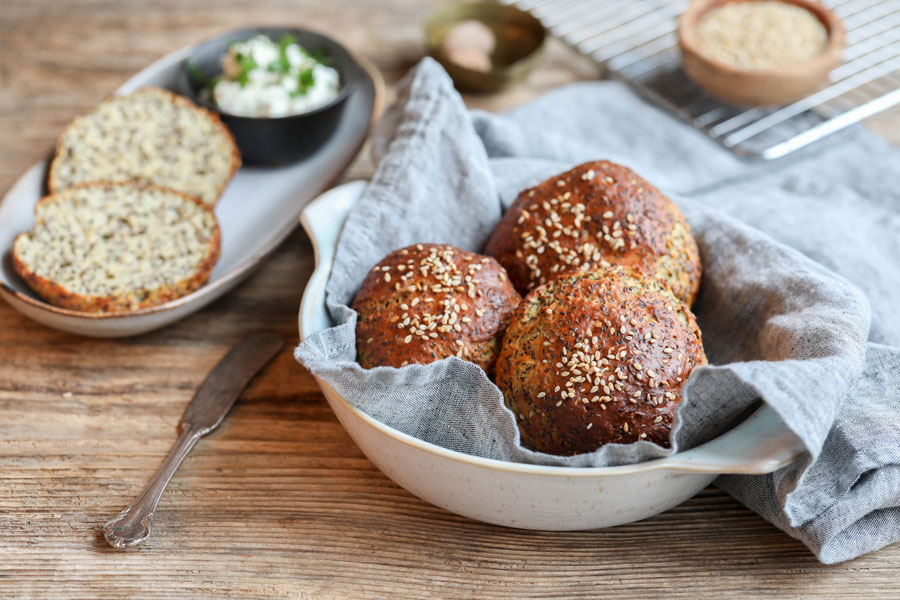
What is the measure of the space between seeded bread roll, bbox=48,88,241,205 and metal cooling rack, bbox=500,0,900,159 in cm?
150

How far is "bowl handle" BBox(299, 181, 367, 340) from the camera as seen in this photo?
1.93 meters

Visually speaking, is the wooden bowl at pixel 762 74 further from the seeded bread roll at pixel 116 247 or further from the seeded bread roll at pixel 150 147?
the seeded bread roll at pixel 116 247

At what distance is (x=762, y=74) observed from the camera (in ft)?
9.18

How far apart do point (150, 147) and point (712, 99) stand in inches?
82.4

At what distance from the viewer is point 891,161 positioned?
111 inches

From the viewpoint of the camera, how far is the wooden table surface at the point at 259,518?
1.76 metres

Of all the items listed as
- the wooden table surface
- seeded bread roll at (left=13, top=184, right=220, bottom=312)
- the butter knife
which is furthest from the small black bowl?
the butter knife

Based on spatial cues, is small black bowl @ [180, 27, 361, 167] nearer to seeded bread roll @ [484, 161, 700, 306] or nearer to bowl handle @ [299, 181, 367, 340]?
bowl handle @ [299, 181, 367, 340]

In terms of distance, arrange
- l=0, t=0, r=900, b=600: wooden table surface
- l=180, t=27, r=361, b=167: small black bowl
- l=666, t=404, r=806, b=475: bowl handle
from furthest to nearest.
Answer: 1. l=180, t=27, r=361, b=167: small black bowl
2. l=0, t=0, r=900, b=600: wooden table surface
3. l=666, t=404, r=806, b=475: bowl handle

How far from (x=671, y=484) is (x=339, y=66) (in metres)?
2.09

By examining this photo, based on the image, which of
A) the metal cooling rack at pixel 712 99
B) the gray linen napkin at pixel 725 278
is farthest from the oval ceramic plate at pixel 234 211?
the metal cooling rack at pixel 712 99

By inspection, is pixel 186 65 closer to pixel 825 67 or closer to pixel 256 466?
pixel 256 466

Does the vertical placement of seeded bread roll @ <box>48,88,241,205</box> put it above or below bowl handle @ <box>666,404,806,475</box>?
below

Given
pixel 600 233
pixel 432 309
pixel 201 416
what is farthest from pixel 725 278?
pixel 201 416
